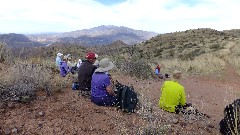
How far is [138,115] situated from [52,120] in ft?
5.84

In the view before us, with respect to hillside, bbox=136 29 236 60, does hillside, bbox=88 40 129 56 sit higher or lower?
lower

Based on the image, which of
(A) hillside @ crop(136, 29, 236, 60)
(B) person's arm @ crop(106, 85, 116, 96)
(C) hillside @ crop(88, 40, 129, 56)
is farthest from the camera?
(C) hillside @ crop(88, 40, 129, 56)

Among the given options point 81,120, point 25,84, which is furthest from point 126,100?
point 25,84

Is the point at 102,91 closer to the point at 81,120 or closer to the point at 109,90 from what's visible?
the point at 109,90

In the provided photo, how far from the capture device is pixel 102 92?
277 inches

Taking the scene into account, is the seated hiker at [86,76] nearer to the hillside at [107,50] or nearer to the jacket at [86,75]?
the jacket at [86,75]

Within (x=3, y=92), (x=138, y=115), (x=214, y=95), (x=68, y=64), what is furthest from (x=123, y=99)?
(x=214, y=95)

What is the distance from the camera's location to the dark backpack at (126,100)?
6.82m

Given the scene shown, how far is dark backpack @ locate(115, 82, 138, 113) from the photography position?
682 cm

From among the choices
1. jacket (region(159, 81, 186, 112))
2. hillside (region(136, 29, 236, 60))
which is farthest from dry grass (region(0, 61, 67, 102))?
hillside (region(136, 29, 236, 60))

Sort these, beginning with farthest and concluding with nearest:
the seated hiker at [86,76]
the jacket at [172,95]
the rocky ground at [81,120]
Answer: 1. the seated hiker at [86,76]
2. the jacket at [172,95]
3. the rocky ground at [81,120]

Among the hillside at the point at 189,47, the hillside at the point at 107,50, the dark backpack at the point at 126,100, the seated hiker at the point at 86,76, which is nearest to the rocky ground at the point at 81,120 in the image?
the dark backpack at the point at 126,100

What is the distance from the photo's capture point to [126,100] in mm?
6910

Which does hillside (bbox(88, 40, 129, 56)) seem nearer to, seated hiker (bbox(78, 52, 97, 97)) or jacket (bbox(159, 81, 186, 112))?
seated hiker (bbox(78, 52, 97, 97))
